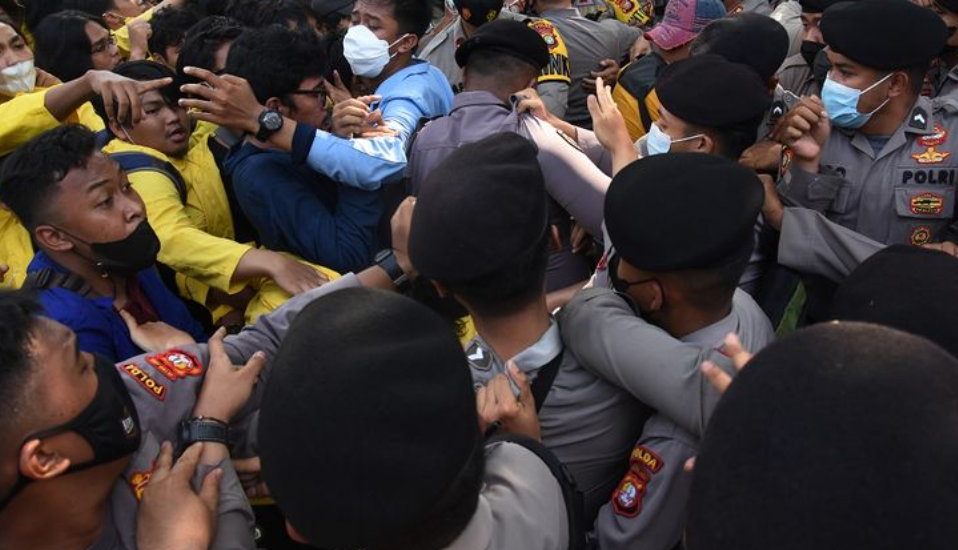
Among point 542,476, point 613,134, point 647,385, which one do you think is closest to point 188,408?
point 542,476

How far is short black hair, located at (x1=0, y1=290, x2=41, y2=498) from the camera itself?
1660 millimetres

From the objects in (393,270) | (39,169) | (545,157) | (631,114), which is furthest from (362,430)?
(631,114)

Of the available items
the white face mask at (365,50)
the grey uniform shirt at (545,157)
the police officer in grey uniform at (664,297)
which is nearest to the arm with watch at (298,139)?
the grey uniform shirt at (545,157)

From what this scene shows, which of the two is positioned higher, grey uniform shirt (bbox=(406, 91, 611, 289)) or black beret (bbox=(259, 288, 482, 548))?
black beret (bbox=(259, 288, 482, 548))

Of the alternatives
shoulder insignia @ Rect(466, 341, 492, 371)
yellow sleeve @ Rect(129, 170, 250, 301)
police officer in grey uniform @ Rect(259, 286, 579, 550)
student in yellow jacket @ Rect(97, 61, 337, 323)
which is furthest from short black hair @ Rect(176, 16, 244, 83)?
police officer in grey uniform @ Rect(259, 286, 579, 550)

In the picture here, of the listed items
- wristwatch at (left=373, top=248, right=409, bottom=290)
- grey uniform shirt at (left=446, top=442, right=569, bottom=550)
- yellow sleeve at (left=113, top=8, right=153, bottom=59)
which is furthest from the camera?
yellow sleeve at (left=113, top=8, right=153, bottom=59)

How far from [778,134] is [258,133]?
6.45 feet

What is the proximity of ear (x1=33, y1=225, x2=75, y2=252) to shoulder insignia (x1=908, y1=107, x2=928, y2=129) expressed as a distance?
10.1ft

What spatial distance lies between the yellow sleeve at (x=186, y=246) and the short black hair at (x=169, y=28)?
180cm

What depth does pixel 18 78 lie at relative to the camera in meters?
3.95

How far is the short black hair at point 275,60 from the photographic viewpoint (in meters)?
3.21

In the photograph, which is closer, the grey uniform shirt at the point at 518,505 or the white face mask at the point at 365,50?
the grey uniform shirt at the point at 518,505

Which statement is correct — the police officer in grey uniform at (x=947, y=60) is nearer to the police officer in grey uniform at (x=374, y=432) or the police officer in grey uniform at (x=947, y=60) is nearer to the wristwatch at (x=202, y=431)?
the police officer in grey uniform at (x=374, y=432)

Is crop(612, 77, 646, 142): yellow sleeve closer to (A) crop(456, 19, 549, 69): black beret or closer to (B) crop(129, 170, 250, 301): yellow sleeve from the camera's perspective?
(A) crop(456, 19, 549, 69): black beret
